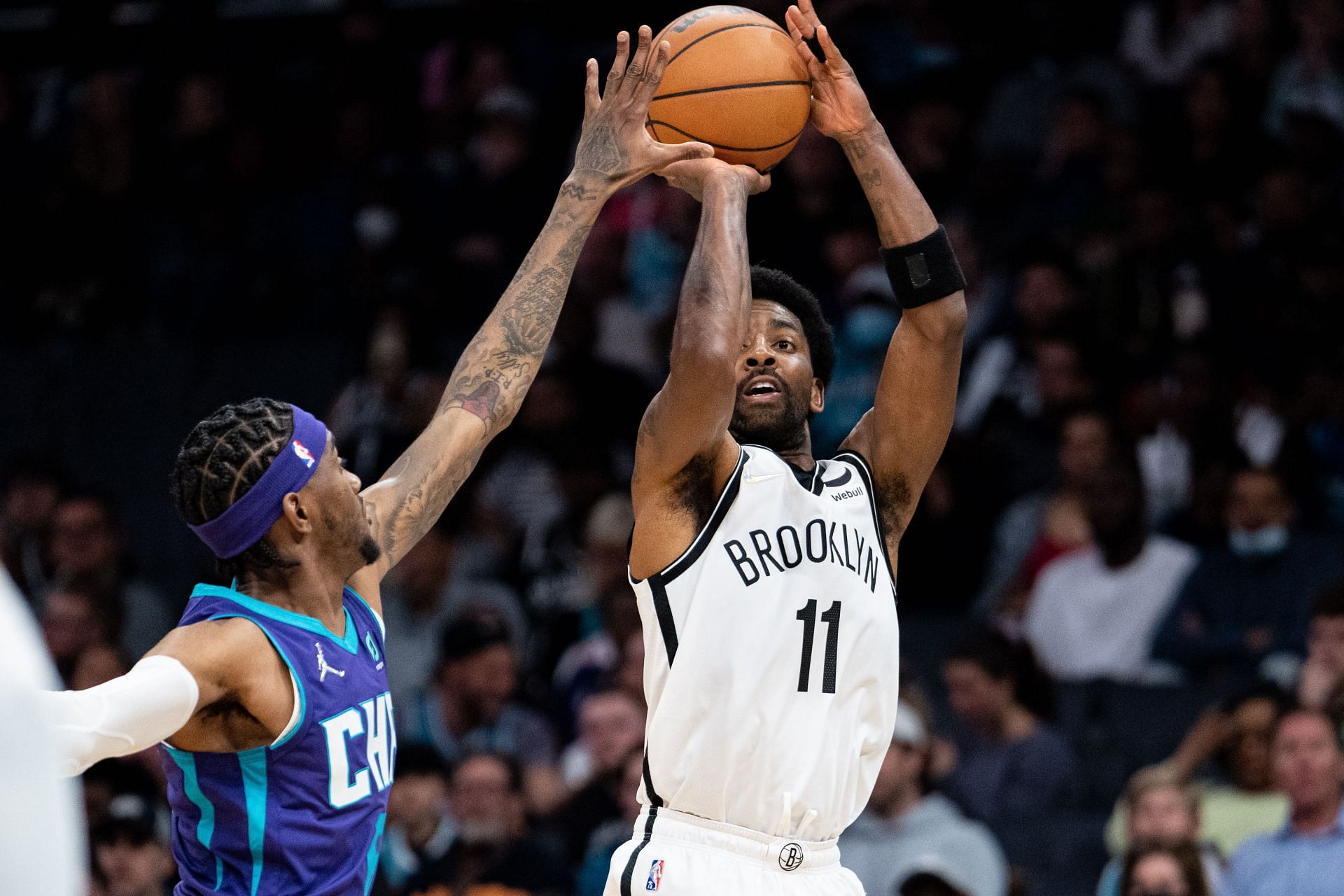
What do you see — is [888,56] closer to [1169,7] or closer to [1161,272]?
[1169,7]

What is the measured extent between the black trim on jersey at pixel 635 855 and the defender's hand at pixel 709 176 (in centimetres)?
149

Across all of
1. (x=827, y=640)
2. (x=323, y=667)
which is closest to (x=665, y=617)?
(x=827, y=640)

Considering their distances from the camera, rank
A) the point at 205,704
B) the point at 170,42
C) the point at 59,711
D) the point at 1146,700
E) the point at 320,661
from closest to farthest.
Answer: the point at 59,711 → the point at 205,704 → the point at 320,661 → the point at 1146,700 → the point at 170,42

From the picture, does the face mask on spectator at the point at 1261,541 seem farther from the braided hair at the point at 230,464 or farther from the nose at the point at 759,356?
the braided hair at the point at 230,464

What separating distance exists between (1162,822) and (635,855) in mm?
3254

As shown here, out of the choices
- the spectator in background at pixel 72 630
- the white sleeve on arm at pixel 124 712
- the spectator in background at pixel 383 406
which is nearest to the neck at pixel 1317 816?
the white sleeve on arm at pixel 124 712

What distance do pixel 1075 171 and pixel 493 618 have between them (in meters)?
4.13

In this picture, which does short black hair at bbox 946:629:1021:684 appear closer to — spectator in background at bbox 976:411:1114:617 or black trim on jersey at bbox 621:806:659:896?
spectator in background at bbox 976:411:1114:617

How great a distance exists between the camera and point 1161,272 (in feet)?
31.1

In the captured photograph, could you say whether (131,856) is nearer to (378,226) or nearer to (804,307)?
(804,307)

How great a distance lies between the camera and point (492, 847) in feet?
24.8

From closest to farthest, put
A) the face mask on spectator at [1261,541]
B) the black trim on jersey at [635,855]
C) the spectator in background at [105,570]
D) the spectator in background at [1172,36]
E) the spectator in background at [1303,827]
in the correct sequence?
the black trim on jersey at [635,855], the spectator in background at [1303,827], the face mask on spectator at [1261,541], the spectator in background at [105,570], the spectator in background at [1172,36]

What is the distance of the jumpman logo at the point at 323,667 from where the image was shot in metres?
3.88

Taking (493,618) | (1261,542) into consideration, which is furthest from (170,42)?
(1261,542)
